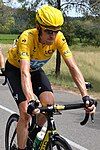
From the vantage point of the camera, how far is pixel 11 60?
15.9 ft

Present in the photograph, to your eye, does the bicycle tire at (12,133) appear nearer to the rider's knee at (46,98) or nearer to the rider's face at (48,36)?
the rider's knee at (46,98)

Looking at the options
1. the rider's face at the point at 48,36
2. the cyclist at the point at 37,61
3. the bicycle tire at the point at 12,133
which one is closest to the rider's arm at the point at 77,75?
the cyclist at the point at 37,61

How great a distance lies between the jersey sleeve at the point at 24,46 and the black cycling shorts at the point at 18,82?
0.50 metres

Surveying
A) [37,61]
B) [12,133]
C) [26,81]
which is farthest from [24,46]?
[12,133]

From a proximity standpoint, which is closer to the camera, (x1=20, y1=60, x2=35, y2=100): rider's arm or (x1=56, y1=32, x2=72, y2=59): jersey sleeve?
(x1=20, y1=60, x2=35, y2=100): rider's arm

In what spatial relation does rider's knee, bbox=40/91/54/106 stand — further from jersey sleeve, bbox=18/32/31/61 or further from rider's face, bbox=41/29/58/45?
rider's face, bbox=41/29/58/45

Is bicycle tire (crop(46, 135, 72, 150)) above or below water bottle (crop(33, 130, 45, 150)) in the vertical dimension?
above

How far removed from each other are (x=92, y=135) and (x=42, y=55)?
3.18 m

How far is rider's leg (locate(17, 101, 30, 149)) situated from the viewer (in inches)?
174

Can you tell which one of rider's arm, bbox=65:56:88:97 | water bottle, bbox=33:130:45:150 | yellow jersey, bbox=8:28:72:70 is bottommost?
water bottle, bbox=33:130:45:150

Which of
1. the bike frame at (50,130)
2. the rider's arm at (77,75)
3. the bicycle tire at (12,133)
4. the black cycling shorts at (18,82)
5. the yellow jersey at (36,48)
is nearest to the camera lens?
the bike frame at (50,130)

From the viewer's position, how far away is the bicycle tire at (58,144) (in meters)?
3.68

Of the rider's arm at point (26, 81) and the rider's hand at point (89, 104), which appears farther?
the rider's arm at point (26, 81)

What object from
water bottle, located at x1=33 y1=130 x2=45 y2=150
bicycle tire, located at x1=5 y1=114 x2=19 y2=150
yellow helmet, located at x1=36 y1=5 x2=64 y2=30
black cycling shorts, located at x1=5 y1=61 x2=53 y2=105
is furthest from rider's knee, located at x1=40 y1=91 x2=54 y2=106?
yellow helmet, located at x1=36 y1=5 x2=64 y2=30
